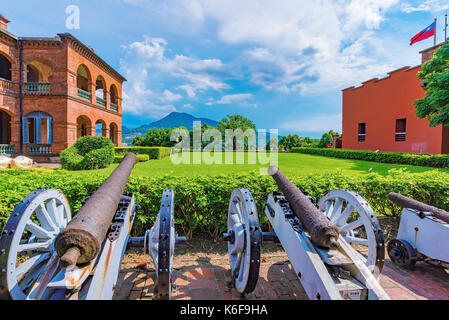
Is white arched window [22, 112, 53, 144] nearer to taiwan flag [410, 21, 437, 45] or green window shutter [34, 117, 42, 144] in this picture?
green window shutter [34, 117, 42, 144]

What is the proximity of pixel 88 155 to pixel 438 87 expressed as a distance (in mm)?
18231

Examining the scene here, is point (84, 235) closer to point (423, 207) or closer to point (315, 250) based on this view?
point (315, 250)

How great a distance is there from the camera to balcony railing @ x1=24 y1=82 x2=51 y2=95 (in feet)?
55.2

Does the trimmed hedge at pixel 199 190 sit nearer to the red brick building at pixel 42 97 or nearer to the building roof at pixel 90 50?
the red brick building at pixel 42 97

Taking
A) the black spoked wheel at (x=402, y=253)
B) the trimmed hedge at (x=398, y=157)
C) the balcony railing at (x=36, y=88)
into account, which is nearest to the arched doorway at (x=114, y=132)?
the balcony railing at (x=36, y=88)

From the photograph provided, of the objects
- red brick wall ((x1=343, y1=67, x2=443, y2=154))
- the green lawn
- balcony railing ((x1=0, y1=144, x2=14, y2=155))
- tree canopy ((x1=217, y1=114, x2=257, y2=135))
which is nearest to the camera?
the green lawn

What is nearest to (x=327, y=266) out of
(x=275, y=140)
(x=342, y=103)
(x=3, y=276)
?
(x=3, y=276)

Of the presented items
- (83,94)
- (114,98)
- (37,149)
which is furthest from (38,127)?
(114,98)

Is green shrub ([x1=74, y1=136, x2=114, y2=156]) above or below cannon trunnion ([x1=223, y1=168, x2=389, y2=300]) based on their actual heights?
above

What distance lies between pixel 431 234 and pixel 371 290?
1.71 m

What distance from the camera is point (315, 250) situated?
226 centimetres

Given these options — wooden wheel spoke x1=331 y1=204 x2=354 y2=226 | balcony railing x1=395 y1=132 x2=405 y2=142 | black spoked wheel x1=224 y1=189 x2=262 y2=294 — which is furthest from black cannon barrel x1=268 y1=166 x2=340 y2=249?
balcony railing x1=395 y1=132 x2=405 y2=142

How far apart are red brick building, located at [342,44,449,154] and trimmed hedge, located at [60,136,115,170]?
20.6 meters

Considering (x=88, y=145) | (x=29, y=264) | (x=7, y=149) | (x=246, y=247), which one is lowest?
(x=29, y=264)
